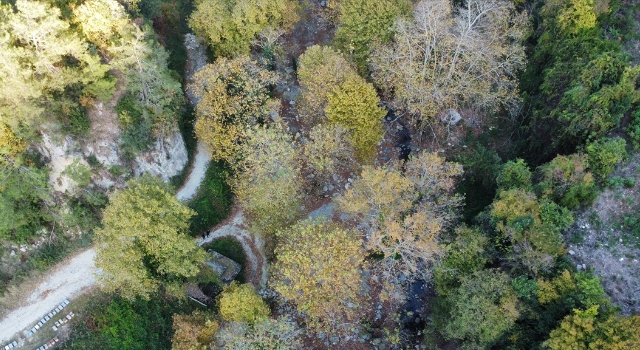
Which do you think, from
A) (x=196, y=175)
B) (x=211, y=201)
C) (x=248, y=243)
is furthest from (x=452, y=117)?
(x=196, y=175)

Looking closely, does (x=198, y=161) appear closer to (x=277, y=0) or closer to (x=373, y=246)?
(x=277, y=0)

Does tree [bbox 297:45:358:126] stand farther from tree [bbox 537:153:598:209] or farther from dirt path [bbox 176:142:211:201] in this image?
tree [bbox 537:153:598:209]

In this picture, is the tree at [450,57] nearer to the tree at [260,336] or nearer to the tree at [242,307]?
the tree at [242,307]

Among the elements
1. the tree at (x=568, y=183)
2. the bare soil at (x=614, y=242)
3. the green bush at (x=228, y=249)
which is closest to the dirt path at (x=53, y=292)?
the green bush at (x=228, y=249)

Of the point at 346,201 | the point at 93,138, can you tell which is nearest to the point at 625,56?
the point at 346,201

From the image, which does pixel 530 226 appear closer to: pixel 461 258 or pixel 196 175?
pixel 461 258
